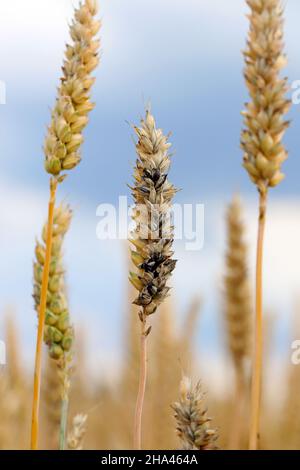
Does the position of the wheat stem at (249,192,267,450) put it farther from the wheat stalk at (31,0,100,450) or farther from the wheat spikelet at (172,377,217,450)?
the wheat stalk at (31,0,100,450)

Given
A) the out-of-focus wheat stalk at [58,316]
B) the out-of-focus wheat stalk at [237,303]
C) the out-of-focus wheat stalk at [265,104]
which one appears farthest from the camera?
the out-of-focus wheat stalk at [237,303]

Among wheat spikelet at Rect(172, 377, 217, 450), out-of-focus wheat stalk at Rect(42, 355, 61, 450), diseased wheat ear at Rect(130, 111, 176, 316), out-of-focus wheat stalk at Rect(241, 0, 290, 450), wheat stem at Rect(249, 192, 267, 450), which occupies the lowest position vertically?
out-of-focus wheat stalk at Rect(42, 355, 61, 450)

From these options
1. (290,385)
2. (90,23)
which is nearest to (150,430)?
(290,385)

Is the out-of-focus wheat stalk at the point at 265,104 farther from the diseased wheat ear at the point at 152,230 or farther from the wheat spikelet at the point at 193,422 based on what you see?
the diseased wheat ear at the point at 152,230

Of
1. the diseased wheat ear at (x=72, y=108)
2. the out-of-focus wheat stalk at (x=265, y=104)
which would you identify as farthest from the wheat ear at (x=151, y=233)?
the out-of-focus wheat stalk at (x=265, y=104)

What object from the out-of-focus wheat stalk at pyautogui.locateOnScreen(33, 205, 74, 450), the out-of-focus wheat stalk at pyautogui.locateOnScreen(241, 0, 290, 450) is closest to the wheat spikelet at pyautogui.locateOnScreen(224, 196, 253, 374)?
the out-of-focus wheat stalk at pyautogui.locateOnScreen(33, 205, 74, 450)

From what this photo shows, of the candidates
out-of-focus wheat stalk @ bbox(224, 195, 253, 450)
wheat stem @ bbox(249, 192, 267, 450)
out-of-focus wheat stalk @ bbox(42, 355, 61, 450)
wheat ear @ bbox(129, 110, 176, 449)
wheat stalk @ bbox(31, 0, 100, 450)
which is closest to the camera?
wheat stem @ bbox(249, 192, 267, 450)
